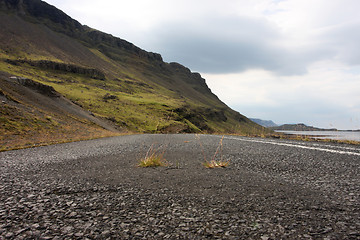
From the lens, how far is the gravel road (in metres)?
3.24

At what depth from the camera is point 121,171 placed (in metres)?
7.32

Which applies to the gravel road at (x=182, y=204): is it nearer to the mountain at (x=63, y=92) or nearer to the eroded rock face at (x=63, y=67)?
the mountain at (x=63, y=92)

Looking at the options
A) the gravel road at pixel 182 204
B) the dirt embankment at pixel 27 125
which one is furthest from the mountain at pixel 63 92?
the gravel road at pixel 182 204

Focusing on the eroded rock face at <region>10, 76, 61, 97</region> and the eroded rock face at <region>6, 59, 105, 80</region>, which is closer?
the eroded rock face at <region>10, 76, 61, 97</region>

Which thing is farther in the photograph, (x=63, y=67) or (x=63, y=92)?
(x=63, y=67)

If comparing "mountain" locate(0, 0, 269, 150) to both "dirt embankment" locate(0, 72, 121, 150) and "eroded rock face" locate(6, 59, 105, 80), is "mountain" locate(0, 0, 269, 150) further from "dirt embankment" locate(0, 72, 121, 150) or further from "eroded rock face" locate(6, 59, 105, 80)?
"dirt embankment" locate(0, 72, 121, 150)

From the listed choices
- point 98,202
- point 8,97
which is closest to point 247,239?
point 98,202

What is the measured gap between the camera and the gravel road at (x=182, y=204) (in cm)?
324

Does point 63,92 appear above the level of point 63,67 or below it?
below

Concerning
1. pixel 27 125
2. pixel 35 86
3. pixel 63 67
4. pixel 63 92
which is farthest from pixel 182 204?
pixel 63 67

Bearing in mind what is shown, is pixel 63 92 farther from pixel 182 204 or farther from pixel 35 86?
pixel 182 204

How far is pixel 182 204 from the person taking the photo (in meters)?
4.34

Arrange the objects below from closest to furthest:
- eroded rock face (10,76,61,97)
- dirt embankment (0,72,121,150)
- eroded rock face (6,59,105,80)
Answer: dirt embankment (0,72,121,150), eroded rock face (10,76,61,97), eroded rock face (6,59,105,80)

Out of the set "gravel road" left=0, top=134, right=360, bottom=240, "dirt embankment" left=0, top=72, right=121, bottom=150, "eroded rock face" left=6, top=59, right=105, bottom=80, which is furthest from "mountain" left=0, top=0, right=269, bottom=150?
"gravel road" left=0, top=134, right=360, bottom=240
